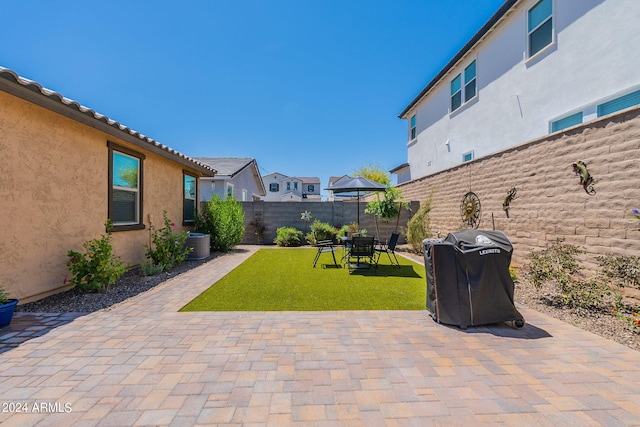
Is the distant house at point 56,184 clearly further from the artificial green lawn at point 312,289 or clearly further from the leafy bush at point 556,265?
the leafy bush at point 556,265

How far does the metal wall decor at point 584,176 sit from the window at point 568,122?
9.27 feet

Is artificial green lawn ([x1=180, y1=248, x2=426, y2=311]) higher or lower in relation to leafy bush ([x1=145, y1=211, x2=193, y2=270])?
lower

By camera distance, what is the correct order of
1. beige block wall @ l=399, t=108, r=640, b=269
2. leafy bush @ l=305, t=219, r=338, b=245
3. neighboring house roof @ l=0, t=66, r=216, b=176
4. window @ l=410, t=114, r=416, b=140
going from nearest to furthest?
1. neighboring house roof @ l=0, t=66, r=216, b=176
2. beige block wall @ l=399, t=108, r=640, b=269
3. leafy bush @ l=305, t=219, r=338, b=245
4. window @ l=410, t=114, r=416, b=140

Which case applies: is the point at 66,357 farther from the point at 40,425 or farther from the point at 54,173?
the point at 54,173

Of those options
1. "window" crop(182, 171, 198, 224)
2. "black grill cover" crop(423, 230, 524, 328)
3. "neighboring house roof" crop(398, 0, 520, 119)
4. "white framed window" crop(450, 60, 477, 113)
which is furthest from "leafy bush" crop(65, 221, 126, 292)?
"white framed window" crop(450, 60, 477, 113)

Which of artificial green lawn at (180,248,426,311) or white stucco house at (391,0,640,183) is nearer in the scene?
artificial green lawn at (180,248,426,311)

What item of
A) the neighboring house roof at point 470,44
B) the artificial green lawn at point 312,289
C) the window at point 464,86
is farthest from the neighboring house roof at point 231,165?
the window at point 464,86

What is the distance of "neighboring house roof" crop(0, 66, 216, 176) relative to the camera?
359cm

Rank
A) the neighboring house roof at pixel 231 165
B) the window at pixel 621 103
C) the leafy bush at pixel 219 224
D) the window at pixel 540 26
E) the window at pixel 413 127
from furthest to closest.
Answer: the neighboring house roof at pixel 231 165 < the window at pixel 413 127 < the leafy bush at pixel 219 224 < the window at pixel 540 26 < the window at pixel 621 103

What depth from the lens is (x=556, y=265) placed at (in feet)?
15.5

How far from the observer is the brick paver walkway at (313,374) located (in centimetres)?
207

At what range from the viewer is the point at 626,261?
383cm

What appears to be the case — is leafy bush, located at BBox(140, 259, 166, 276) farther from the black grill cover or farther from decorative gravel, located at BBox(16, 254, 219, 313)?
the black grill cover

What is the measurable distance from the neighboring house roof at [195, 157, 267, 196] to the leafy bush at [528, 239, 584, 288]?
1490 centimetres
